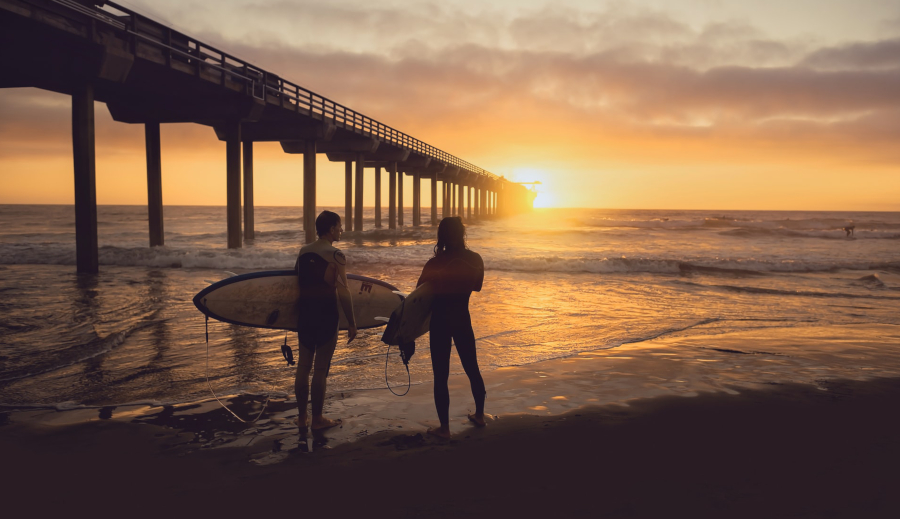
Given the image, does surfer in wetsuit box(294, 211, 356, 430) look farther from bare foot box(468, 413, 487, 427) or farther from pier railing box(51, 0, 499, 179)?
pier railing box(51, 0, 499, 179)

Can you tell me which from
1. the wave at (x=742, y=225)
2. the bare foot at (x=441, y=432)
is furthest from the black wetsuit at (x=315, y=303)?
the wave at (x=742, y=225)

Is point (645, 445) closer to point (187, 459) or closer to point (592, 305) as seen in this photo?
point (187, 459)

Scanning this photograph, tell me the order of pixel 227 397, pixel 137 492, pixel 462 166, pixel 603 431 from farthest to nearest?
pixel 462 166, pixel 227 397, pixel 603 431, pixel 137 492

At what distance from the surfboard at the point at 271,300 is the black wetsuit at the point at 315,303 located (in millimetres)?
401

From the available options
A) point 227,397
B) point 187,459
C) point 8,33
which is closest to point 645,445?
point 187,459

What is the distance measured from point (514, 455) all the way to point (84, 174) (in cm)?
1268

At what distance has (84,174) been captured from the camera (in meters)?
12.0

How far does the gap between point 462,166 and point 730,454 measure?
148 ft

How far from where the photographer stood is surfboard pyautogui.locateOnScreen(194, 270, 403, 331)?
4207 mm

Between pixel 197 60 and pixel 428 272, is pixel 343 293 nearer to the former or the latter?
pixel 428 272

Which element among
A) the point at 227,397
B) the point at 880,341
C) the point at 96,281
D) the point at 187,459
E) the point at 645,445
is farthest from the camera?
the point at 96,281

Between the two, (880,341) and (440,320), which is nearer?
(440,320)

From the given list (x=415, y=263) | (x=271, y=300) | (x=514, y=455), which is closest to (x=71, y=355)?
(x=271, y=300)

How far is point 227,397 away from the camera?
4480 mm
